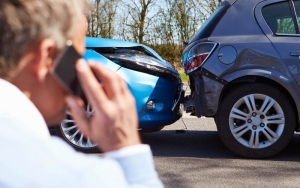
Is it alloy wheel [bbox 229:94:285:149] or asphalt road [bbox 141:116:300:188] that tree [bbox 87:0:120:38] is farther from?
alloy wheel [bbox 229:94:285:149]

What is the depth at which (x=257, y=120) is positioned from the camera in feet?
17.0

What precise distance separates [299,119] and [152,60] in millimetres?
1650

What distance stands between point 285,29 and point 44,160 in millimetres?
4803

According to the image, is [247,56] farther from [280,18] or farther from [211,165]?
[211,165]

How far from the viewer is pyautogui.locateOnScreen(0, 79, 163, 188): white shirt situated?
0.79 m

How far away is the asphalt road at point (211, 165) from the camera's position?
4.47 m

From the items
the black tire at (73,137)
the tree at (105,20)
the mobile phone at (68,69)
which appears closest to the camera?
the mobile phone at (68,69)

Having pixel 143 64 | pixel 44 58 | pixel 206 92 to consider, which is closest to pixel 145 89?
pixel 143 64

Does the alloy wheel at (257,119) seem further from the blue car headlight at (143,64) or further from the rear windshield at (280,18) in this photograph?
the blue car headlight at (143,64)

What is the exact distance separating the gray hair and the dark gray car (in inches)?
172

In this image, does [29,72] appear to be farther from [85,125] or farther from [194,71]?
[194,71]

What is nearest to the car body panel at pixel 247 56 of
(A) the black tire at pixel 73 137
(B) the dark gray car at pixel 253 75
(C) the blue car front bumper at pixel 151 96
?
(B) the dark gray car at pixel 253 75

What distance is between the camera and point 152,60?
562cm

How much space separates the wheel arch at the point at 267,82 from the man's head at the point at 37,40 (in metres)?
4.34
